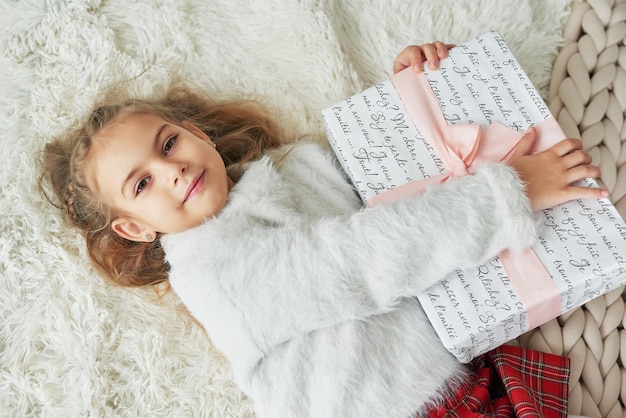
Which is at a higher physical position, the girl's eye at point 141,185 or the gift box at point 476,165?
the gift box at point 476,165

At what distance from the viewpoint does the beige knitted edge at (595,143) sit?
1.11 meters

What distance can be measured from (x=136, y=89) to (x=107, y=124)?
202 mm

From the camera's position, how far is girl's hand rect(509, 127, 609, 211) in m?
0.98

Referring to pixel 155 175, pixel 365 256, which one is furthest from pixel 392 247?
pixel 155 175

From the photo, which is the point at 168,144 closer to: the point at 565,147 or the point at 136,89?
the point at 136,89

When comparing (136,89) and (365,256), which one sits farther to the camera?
(136,89)

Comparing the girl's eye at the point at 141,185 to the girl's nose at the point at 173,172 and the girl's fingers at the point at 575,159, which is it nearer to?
the girl's nose at the point at 173,172

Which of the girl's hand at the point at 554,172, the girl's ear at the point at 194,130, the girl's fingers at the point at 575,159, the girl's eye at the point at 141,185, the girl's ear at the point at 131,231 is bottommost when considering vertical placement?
the girl's ear at the point at 131,231

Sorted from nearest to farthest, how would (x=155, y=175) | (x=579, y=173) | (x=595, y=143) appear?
(x=579, y=173), (x=155, y=175), (x=595, y=143)

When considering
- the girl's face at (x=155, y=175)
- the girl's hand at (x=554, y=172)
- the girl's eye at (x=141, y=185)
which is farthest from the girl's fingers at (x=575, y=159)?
the girl's eye at (x=141, y=185)

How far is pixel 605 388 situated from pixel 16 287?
110cm

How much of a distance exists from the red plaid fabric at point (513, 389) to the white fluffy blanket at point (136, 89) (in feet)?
1.29

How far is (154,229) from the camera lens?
1154mm

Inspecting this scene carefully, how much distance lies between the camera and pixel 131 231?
1177 millimetres
